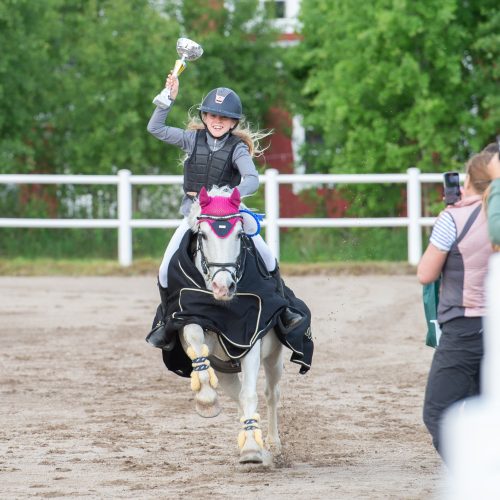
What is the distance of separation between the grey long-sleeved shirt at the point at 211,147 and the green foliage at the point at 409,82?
15.4 meters

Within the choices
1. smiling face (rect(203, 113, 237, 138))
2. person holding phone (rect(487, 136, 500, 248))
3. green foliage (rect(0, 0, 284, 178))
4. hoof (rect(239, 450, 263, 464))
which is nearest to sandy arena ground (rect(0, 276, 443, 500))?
hoof (rect(239, 450, 263, 464))

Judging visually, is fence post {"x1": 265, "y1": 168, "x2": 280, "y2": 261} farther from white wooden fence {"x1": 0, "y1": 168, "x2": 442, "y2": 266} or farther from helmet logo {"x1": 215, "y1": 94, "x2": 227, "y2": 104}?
helmet logo {"x1": 215, "y1": 94, "x2": 227, "y2": 104}

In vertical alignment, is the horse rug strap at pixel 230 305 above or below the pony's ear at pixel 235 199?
below

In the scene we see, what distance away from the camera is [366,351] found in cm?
1393

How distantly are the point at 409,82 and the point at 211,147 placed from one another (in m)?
16.1

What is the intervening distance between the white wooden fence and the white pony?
1291 centimetres

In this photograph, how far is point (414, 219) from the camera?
69.2ft

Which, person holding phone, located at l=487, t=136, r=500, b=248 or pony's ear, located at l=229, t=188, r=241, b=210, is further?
pony's ear, located at l=229, t=188, r=241, b=210

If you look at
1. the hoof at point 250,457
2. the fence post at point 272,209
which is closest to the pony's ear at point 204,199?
the hoof at point 250,457

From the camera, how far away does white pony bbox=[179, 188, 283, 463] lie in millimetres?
7672

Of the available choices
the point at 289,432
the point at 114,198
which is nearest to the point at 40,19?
the point at 114,198

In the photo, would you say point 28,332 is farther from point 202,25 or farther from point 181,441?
point 202,25

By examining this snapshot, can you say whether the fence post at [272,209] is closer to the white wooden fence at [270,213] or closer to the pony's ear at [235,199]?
the white wooden fence at [270,213]

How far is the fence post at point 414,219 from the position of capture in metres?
21.1
